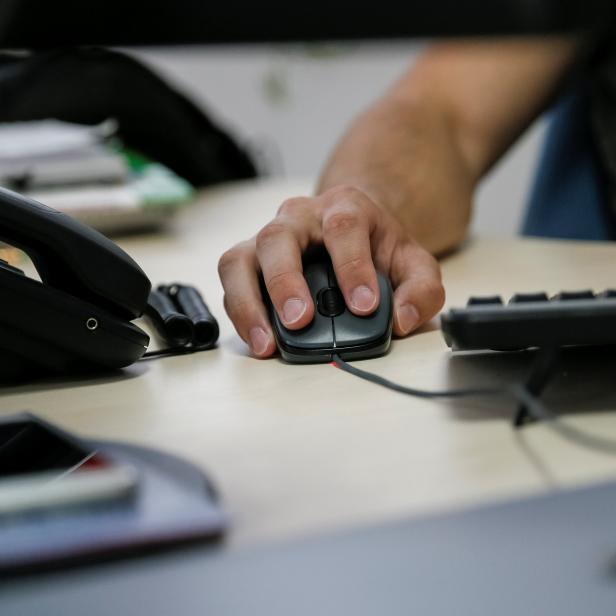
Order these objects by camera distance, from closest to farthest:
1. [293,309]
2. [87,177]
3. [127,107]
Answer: [293,309], [87,177], [127,107]

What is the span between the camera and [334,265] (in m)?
0.58

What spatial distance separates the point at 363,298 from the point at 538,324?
155mm

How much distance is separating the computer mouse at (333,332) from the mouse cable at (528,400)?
0.12 ft

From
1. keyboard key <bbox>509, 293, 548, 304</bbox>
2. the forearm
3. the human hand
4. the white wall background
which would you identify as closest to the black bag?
the forearm

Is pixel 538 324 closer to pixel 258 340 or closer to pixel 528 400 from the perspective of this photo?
pixel 528 400

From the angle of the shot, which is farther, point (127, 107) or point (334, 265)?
point (127, 107)

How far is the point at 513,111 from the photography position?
113 centimetres

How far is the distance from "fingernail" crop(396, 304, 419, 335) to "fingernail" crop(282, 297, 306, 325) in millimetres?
81

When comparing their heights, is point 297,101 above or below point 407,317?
below

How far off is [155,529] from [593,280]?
523 millimetres

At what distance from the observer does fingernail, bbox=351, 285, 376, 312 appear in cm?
56

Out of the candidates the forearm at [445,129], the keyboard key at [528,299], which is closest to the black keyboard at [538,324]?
the keyboard key at [528,299]

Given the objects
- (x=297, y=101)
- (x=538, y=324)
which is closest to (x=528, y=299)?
(x=538, y=324)

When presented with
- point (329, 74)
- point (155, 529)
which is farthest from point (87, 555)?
point (329, 74)
